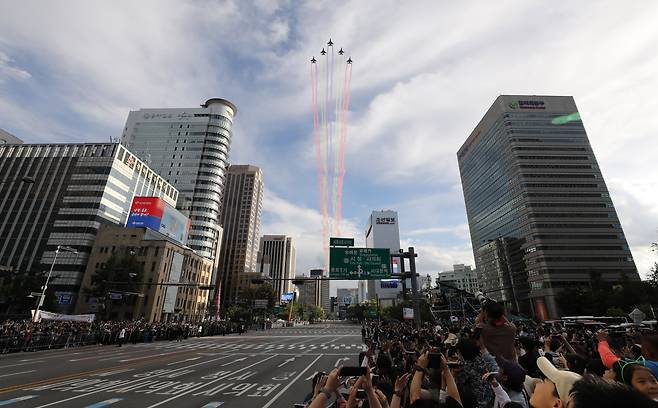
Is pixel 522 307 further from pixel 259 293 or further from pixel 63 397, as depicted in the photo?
pixel 63 397

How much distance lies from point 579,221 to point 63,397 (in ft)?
385

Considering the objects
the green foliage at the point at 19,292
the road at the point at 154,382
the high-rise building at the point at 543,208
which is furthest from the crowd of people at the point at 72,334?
the high-rise building at the point at 543,208

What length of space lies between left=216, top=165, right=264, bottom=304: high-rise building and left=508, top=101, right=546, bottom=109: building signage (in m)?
124

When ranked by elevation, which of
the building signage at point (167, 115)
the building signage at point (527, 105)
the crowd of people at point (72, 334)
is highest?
the building signage at point (527, 105)

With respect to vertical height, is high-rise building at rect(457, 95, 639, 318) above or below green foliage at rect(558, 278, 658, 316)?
above

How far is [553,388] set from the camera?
7.66 ft

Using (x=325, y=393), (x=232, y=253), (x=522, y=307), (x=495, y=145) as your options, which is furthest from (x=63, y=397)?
(x=232, y=253)

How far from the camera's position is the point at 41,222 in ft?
273

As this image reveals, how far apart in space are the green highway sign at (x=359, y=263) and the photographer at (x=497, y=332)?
59.0ft

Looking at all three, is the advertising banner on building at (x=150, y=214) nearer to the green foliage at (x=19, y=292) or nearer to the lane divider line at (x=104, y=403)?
the green foliage at (x=19, y=292)

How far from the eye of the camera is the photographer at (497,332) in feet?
15.4

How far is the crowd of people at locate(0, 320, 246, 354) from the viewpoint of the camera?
2334cm

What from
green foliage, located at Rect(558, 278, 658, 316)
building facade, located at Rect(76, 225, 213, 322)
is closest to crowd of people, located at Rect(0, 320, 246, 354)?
building facade, located at Rect(76, 225, 213, 322)

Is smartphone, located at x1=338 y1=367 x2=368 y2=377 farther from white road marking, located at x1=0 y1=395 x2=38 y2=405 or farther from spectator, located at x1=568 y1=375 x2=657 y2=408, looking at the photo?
white road marking, located at x1=0 y1=395 x2=38 y2=405
